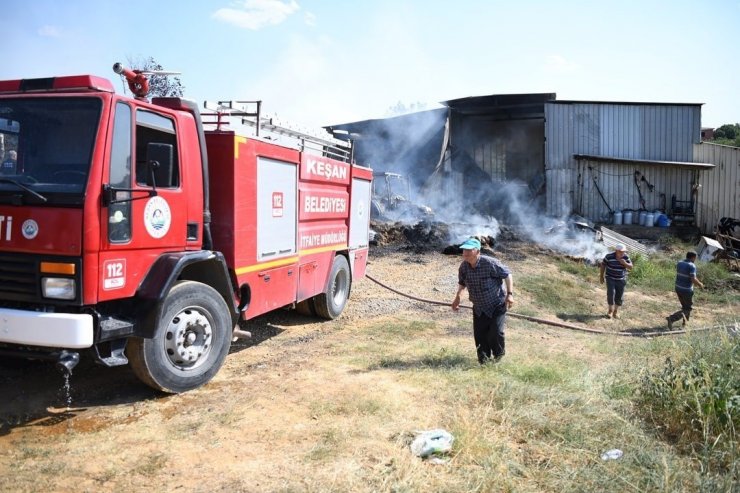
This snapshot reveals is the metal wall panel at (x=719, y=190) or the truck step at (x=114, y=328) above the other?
the metal wall panel at (x=719, y=190)

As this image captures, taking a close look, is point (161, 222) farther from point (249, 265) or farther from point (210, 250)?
point (249, 265)

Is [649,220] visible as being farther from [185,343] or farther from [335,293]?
[185,343]

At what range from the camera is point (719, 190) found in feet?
70.7

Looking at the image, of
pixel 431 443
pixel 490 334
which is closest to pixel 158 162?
pixel 431 443

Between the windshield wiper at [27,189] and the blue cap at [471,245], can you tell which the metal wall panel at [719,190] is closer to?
the blue cap at [471,245]

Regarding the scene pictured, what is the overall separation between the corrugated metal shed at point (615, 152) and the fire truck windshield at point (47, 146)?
19939mm

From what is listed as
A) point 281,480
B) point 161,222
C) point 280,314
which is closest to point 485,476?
point 281,480

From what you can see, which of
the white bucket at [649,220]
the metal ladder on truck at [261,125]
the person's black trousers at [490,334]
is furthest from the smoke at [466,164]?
the person's black trousers at [490,334]

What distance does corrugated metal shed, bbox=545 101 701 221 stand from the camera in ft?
71.1

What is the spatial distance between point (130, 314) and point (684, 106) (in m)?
23.2

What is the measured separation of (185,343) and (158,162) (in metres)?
1.60

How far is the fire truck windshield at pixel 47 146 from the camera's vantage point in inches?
160

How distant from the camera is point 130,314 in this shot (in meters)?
4.46

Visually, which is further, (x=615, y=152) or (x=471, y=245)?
(x=615, y=152)
